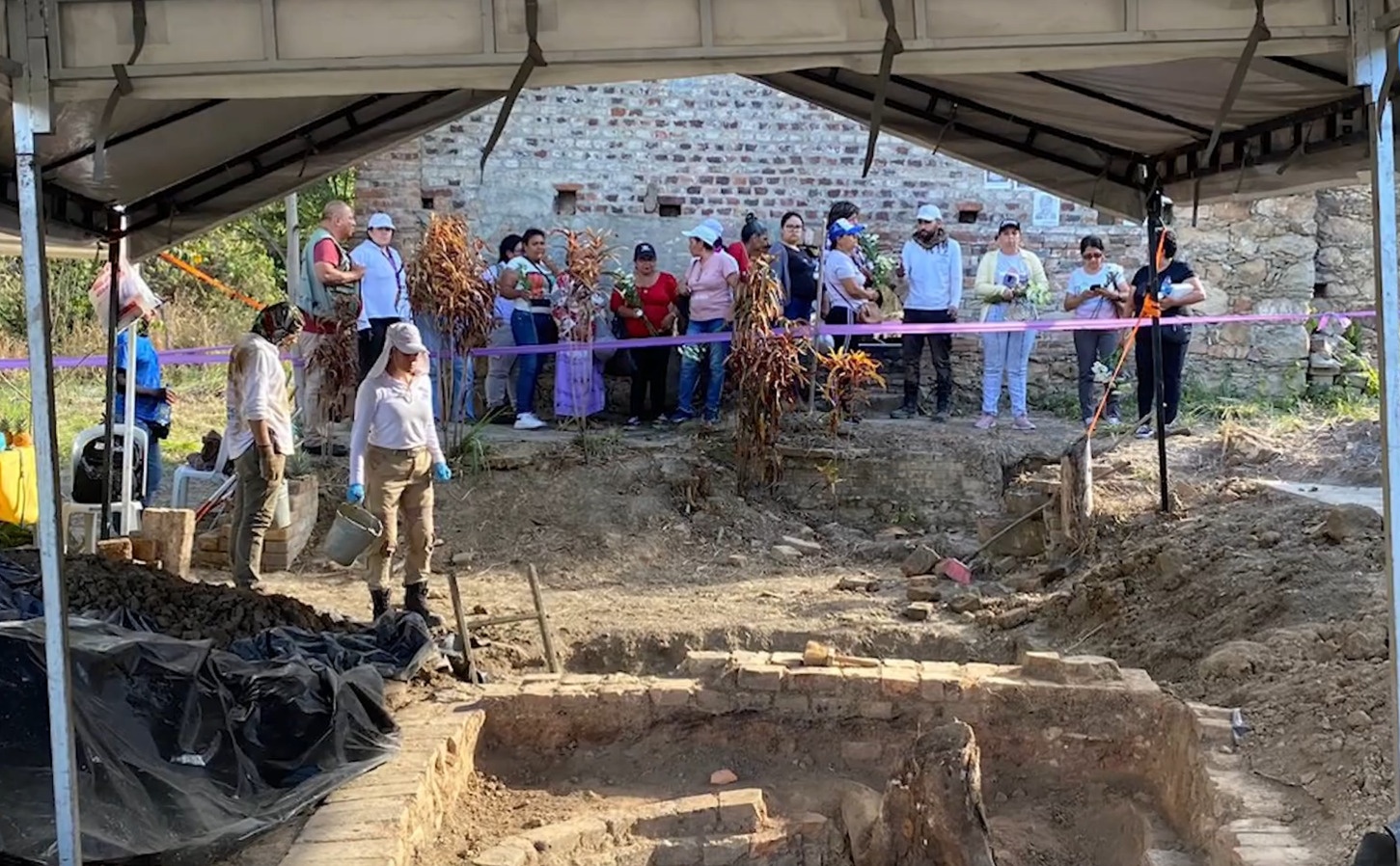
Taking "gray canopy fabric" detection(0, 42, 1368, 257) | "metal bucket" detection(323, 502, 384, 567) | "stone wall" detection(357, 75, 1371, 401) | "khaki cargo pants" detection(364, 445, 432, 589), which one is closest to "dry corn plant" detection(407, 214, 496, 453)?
"stone wall" detection(357, 75, 1371, 401)

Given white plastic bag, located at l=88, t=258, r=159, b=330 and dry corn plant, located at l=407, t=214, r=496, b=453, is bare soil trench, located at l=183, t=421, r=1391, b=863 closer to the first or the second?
dry corn plant, located at l=407, t=214, r=496, b=453

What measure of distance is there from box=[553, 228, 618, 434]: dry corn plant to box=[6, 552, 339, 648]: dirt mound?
417cm

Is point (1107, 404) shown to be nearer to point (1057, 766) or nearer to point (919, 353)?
point (919, 353)

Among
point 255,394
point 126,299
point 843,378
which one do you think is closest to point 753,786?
point 255,394

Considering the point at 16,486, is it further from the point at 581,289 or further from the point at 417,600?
the point at 581,289

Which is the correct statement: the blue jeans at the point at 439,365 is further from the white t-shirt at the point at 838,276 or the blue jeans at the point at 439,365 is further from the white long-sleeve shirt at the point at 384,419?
the white long-sleeve shirt at the point at 384,419

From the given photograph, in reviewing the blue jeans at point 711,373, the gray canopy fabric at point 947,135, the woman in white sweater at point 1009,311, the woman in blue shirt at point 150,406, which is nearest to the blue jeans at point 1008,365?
the woman in white sweater at point 1009,311

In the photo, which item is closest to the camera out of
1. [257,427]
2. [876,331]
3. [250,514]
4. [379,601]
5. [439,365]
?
[379,601]

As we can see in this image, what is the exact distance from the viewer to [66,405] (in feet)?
45.2

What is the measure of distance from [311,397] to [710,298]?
3.36m

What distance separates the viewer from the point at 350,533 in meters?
6.48

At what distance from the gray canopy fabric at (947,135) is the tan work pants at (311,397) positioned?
235 centimetres

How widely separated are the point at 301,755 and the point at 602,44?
2731 mm

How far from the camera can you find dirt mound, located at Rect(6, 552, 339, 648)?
20.0 feet
